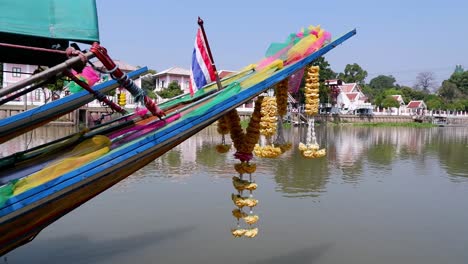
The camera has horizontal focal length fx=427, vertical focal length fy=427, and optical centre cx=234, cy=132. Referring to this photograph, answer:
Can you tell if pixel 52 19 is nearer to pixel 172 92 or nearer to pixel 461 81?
pixel 172 92

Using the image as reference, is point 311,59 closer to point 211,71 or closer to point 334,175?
point 211,71

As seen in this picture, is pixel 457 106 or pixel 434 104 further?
pixel 457 106

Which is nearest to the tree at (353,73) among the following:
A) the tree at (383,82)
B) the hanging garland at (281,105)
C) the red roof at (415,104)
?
the red roof at (415,104)

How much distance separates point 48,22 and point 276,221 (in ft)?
18.5

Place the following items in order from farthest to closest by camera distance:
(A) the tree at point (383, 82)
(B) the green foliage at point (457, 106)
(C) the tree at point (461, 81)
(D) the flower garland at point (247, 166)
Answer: (A) the tree at point (383, 82), (C) the tree at point (461, 81), (B) the green foliage at point (457, 106), (D) the flower garland at point (247, 166)

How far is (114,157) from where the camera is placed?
3.58 m

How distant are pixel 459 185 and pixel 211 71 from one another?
9761 millimetres

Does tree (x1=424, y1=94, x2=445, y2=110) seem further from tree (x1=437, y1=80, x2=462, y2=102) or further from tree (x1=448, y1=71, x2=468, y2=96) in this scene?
tree (x1=448, y1=71, x2=468, y2=96)

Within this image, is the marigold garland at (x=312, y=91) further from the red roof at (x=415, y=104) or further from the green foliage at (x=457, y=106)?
the green foliage at (x=457, y=106)

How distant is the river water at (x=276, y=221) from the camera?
6316mm

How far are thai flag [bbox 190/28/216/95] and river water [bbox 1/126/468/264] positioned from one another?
279cm

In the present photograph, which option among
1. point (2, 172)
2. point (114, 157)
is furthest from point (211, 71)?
point (2, 172)

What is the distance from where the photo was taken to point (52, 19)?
341 cm

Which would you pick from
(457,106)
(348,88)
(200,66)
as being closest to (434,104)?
(457,106)
